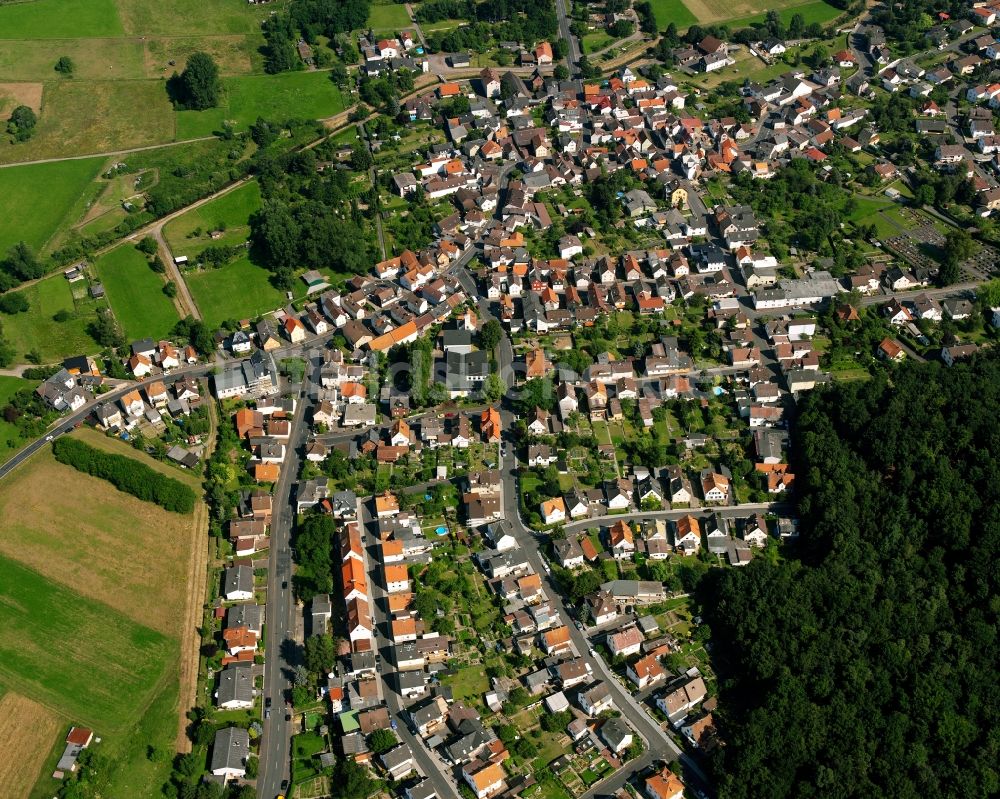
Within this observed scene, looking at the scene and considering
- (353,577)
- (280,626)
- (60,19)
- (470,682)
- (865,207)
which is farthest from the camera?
(60,19)

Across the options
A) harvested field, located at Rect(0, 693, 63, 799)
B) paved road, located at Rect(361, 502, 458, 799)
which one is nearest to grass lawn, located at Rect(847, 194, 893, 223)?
paved road, located at Rect(361, 502, 458, 799)

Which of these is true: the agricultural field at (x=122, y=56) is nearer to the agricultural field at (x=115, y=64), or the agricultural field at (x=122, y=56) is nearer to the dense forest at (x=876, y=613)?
the agricultural field at (x=115, y=64)

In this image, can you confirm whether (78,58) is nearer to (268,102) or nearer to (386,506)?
(268,102)

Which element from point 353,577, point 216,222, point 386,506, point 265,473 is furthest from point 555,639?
point 216,222

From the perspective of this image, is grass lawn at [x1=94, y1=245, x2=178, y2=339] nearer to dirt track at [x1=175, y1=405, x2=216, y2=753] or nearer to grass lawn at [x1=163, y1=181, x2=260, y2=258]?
grass lawn at [x1=163, y1=181, x2=260, y2=258]

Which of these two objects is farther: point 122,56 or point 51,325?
point 122,56

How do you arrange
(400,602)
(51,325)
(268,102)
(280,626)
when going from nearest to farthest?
(280,626)
(400,602)
(51,325)
(268,102)
